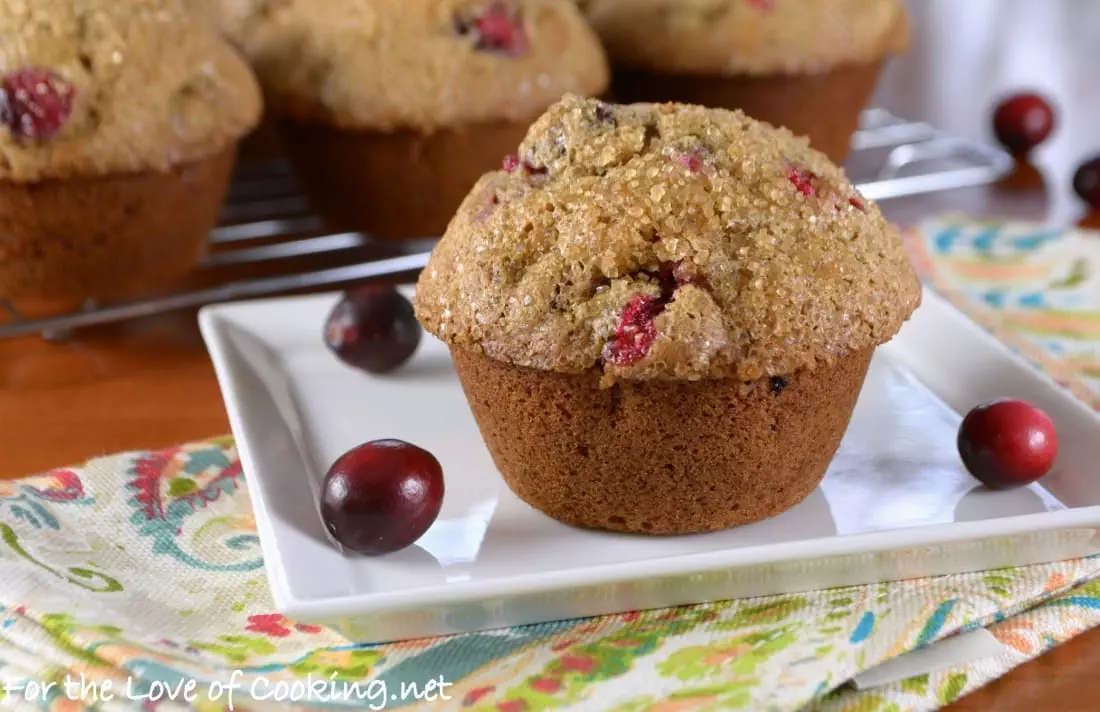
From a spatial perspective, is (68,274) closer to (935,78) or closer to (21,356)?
(21,356)

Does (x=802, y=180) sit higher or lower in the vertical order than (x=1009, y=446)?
higher

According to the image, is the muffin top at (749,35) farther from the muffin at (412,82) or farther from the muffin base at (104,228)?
the muffin base at (104,228)

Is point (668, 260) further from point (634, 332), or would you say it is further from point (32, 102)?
point (32, 102)

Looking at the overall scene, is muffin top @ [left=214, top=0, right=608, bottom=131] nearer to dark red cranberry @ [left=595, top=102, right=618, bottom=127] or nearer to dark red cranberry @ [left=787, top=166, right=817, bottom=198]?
dark red cranberry @ [left=595, top=102, right=618, bottom=127]

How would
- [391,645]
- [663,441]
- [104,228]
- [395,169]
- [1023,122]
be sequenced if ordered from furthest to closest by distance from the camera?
[1023,122] < [395,169] < [104,228] < [663,441] < [391,645]

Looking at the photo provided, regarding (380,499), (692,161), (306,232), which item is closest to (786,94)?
(306,232)

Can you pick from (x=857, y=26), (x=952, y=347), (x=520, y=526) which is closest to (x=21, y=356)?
(x=520, y=526)
